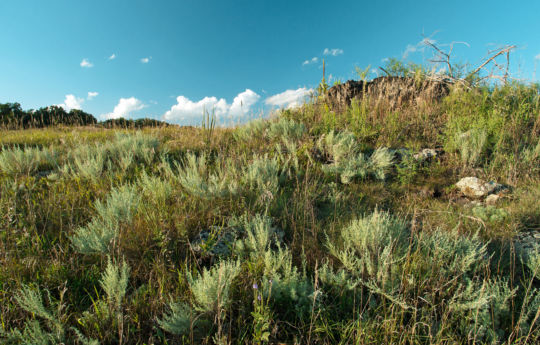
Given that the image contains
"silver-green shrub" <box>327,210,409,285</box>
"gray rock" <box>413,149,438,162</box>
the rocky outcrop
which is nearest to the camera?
"silver-green shrub" <box>327,210,409,285</box>

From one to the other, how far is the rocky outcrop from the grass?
8.80ft

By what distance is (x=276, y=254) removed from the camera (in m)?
2.35

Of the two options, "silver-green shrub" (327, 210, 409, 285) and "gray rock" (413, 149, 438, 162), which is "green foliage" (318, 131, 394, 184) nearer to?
"gray rock" (413, 149, 438, 162)

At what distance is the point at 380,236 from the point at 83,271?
258 cm

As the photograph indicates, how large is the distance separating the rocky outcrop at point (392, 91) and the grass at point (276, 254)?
268cm

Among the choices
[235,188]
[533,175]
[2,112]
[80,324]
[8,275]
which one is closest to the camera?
[80,324]

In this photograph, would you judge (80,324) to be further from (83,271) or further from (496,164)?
(496,164)

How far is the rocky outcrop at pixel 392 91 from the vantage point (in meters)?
7.60

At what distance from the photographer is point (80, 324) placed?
68.3 inches

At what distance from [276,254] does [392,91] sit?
7690mm

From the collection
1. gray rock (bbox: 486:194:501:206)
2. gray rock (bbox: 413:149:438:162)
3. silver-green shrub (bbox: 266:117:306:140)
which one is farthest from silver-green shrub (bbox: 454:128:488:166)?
silver-green shrub (bbox: 266:117:306:140)

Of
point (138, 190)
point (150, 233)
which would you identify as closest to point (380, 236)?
point (150, 233)

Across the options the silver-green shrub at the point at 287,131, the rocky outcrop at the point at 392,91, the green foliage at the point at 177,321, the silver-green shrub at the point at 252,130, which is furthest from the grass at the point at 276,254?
the rocky outcrop at the point at 392,91

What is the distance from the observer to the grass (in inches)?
66.4
